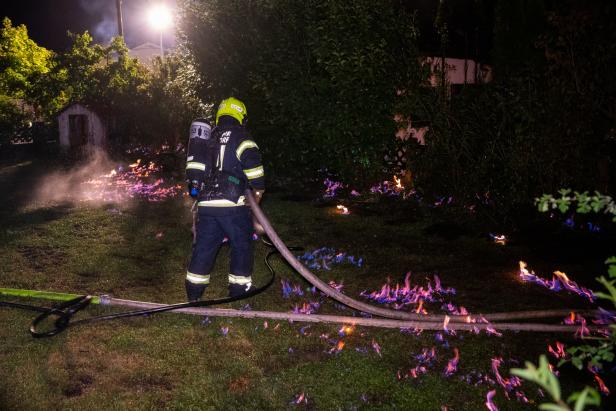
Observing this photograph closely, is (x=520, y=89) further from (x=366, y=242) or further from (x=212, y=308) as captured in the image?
(x=212, y=308)

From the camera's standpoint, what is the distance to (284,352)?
14.5 feet

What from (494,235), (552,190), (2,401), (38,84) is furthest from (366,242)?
(38,84)

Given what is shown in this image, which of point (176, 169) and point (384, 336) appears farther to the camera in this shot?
point (176, 169)

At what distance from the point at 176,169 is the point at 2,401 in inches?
468

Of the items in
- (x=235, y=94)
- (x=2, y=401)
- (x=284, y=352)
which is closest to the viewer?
(x=2, y=401)

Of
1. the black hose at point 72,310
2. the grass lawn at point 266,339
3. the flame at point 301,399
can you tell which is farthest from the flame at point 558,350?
the black hose at point 72,310

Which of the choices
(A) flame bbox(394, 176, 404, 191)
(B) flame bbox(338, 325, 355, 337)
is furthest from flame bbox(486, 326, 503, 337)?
(A) flame bbox(394, 176, 404, 191)

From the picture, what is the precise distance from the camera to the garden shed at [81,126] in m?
20.9

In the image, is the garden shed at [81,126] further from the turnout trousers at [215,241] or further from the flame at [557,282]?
the flame at [557,282]

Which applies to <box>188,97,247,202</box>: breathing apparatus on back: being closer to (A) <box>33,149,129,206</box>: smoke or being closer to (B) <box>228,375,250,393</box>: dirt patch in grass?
(B) <box>228,375,250,393</box>: dirt patch in grass

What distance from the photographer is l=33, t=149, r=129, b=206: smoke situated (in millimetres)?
11781

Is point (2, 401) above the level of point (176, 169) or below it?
below

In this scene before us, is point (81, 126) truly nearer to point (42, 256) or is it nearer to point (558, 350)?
point (42, 256)

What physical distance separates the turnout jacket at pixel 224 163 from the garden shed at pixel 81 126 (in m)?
17.4
